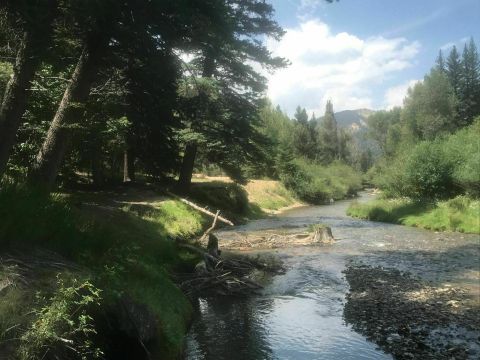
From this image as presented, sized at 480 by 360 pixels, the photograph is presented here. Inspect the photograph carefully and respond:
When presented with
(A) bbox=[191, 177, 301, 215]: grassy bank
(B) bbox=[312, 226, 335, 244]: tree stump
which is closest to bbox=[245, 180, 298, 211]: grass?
(A) bbox=[191, 177, 301, 215]: grassy bank

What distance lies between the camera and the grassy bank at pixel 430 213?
90.9 ft

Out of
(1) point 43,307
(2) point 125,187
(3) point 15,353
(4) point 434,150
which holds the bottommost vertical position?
(3) point 15,353

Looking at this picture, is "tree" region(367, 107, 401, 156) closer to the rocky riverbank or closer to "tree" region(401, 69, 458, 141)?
"tree" region(401, 69, 458, 141)

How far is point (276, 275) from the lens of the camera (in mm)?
14531

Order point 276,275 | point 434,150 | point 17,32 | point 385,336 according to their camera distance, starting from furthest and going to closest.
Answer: point 434,150 → point 276,275 → point 17,32 → point 385,336

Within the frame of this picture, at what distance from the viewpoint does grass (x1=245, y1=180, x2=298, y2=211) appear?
4566 centimetres

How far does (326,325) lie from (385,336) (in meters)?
1.44

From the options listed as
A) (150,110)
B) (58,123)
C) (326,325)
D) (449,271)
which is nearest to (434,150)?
(449,271)

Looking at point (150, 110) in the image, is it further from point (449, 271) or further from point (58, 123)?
point (449, 271)

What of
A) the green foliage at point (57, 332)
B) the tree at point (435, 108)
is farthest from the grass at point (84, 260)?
the tree at point (435, 108)

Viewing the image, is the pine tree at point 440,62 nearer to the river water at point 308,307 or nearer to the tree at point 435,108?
the tree at point 435,108

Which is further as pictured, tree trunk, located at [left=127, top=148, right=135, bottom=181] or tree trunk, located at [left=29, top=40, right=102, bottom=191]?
tree trunk, located at [left=127, top=148, right=135, bottom=181]

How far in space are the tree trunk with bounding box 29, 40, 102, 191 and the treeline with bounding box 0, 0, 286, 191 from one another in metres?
0.03

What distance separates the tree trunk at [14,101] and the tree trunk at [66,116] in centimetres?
114
